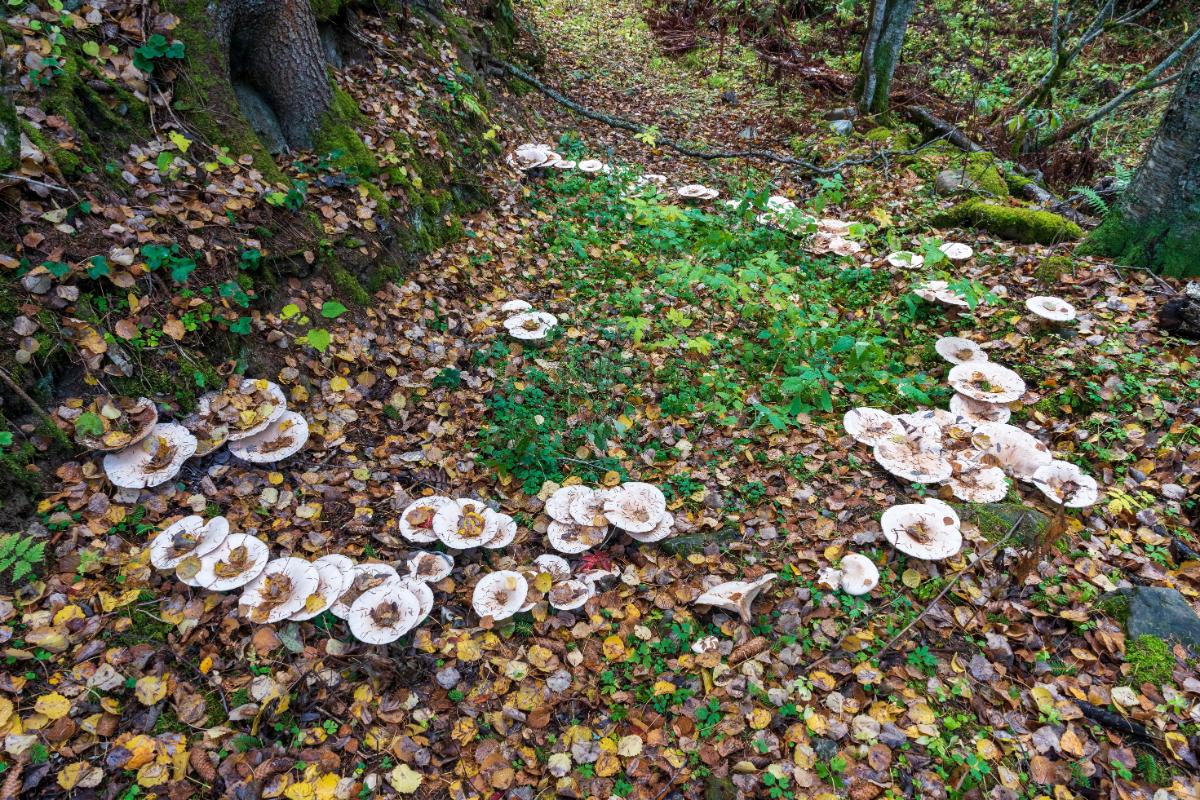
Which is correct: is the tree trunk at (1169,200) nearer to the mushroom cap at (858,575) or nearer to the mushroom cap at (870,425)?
the mushroom cap at (870,425)

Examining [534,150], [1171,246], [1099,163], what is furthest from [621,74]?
[1171,246]

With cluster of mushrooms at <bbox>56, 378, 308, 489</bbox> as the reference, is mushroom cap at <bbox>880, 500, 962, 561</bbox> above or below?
below

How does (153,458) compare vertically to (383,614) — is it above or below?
above

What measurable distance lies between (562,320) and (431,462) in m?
2.32

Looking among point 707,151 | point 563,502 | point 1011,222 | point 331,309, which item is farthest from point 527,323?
point 707,151

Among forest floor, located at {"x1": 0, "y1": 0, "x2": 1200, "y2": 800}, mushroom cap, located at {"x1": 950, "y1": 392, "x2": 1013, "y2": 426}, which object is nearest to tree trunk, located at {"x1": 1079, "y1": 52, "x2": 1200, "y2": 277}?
forest floor, located at {"x1": 0, "y1": 0, "x2": 1200, "y2": 800}

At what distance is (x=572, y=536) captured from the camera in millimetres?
4086

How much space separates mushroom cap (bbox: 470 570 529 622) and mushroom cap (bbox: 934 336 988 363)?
14.1 feet

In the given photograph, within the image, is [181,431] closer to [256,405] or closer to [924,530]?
[256,405]

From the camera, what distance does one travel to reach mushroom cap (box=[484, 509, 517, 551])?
3975mm

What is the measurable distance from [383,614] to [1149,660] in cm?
431

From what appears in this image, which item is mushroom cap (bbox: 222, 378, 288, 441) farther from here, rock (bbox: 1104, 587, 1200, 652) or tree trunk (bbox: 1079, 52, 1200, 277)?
tree trunk (bbox: 1079, 52, 1200, 277)

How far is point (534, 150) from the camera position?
8.34m

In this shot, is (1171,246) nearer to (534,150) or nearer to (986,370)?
(986,370)
